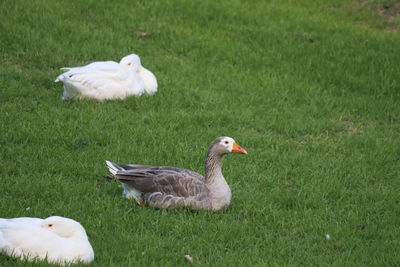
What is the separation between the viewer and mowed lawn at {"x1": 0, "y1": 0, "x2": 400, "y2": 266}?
7.49 metres

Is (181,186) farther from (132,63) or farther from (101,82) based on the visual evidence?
(132,63)

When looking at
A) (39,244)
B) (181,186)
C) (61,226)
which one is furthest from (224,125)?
(39,244)

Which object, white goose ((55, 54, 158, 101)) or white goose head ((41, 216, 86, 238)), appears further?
white goose ((55, 54, 158, 101))

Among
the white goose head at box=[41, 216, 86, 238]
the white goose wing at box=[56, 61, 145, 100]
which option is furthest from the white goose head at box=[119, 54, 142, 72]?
the white goose head at box=[41, 216, 86, 238]

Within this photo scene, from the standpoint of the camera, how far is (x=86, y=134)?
1009 cm

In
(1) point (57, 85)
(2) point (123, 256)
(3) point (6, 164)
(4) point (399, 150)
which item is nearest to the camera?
(2) point (123, 256)

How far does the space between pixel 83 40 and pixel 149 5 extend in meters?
2.45

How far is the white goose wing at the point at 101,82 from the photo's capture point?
37.2 ft

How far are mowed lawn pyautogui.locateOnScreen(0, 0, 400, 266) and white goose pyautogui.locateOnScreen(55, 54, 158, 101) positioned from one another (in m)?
0.20

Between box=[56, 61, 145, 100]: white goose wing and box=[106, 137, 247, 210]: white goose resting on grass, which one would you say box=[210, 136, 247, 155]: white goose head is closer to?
box=[106, 137, 247, 210]: white goose resting on grass

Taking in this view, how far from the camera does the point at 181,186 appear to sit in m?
8.09

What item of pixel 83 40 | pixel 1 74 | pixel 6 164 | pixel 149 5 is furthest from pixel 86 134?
pixel 149 5

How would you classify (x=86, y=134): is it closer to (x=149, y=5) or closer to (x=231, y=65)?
(x=231, y=65)

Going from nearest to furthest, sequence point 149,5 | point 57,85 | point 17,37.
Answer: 1. point 57,85
2. point 17,37
3. point 149,5
